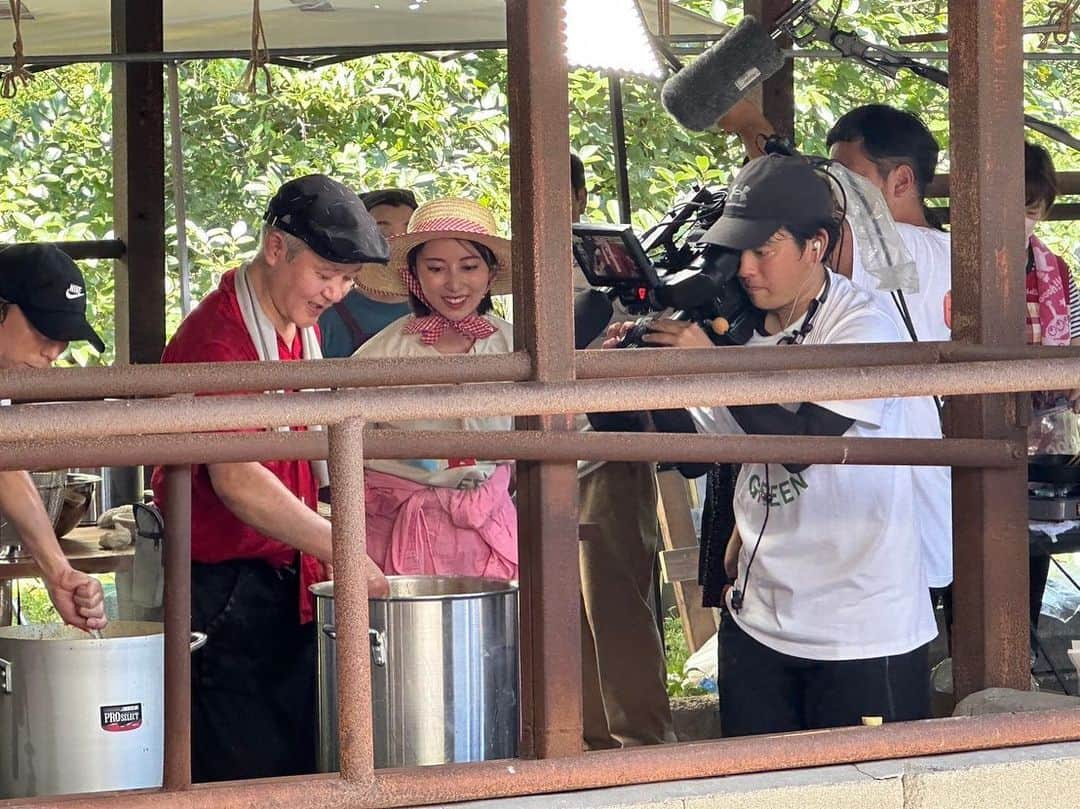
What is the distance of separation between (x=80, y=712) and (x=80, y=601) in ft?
1.13

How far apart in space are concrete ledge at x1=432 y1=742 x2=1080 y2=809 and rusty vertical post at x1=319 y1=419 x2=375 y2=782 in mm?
155

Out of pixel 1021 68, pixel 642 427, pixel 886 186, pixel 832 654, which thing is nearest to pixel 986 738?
pixel 832 654

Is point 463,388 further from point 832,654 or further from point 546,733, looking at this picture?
point 832,654

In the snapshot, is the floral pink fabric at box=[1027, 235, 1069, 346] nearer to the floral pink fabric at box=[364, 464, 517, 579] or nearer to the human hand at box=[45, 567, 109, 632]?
the floral pink fabric at box=[364, 464, 517, 579]

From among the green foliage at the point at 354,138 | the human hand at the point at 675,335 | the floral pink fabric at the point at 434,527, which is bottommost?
the floral pink fabric at the point at 434,527

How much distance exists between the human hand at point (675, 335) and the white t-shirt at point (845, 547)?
0.39 feet

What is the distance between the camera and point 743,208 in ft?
9.18

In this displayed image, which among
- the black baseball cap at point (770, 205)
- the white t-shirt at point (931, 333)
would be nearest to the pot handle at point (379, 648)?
the black baseball cap at point (770, 205)

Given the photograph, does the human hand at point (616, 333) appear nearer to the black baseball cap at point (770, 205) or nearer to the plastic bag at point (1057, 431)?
the black baseball cap at point (770, 205)

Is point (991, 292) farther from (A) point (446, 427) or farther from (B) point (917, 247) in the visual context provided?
(A) point (446, 427)

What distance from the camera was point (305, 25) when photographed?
587cm

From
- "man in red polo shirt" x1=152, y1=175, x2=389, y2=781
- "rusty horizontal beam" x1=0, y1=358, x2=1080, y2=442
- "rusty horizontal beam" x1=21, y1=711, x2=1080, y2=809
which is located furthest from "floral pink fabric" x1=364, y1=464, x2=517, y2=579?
"rusty horizontal beam" x1=0, y1=358, x2=1080, y2=442

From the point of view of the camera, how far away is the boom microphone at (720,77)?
3775 millimetres

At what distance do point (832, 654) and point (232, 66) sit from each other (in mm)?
8587
